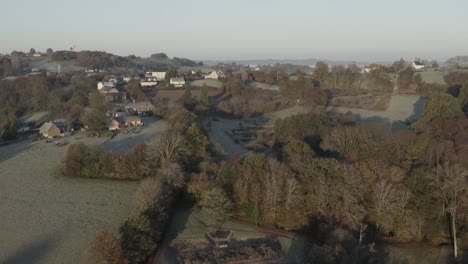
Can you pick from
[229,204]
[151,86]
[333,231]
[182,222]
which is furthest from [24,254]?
[151,86]

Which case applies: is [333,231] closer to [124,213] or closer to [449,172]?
[449,172]

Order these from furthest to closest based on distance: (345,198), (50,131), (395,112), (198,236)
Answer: (395,112)
(50,131)
(345,198)
(198,236)

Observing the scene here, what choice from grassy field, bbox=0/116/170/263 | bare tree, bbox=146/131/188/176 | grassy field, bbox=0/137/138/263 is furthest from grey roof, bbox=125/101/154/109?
bare tree, bbox=146/131/188/176

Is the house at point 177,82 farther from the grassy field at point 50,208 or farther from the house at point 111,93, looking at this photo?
the grassy field at point 50,208

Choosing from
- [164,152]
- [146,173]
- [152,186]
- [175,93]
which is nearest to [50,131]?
[146,173]

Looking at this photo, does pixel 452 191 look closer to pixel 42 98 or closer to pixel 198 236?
pixel 198 236

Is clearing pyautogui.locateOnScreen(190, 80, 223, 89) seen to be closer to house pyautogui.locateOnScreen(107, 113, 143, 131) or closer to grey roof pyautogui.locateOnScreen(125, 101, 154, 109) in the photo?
grey roof pyautogui.locateOnScreen(125, 101, 154, 109)

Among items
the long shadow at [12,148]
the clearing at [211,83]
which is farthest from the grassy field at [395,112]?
the long shadow at [12,148]
